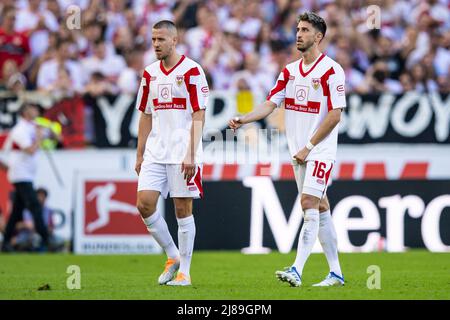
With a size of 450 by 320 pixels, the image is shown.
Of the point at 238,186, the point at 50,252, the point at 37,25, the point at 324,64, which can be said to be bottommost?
the point at 50,252

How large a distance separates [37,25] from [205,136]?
4888 mm

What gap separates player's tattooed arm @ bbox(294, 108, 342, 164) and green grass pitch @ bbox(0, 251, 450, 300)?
1403 millimetres

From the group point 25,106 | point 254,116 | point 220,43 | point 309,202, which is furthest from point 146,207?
point 220,43

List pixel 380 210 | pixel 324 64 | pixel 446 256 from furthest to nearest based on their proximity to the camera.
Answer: pixel 380 210 → pixel 446 256 → pixel 324 64

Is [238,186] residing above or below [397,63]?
below

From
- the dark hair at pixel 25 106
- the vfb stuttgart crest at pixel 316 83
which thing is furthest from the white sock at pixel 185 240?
the dark hair at pixel 25 106

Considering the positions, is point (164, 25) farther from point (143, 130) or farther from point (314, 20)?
point (314, 20)

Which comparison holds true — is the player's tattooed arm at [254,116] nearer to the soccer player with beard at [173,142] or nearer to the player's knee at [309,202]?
the soccer player with beard at [173,142]

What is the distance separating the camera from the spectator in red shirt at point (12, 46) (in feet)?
69.4

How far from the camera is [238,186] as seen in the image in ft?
61.1

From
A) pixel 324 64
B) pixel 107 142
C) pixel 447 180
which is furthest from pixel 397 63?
Answer: pixel 324 64

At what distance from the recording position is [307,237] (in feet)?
37.2

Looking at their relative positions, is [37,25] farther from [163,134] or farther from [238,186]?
[163,134]
